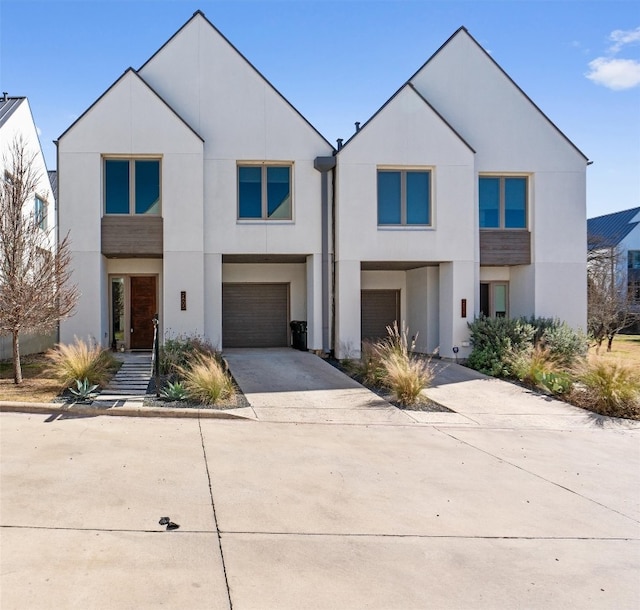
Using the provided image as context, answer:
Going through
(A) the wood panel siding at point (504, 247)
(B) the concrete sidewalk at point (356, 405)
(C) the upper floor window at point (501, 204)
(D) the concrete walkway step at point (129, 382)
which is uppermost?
(C) the upper floor window at point (501, 204)

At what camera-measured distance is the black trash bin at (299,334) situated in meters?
17.0

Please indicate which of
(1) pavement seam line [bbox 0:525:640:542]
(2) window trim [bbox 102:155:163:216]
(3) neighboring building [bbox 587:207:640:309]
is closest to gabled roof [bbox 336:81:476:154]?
(2) window trim [bbox 102:155:163:216]

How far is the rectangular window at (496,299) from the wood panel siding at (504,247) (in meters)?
1.45

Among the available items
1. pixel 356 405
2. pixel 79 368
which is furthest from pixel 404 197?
pixel 79 368

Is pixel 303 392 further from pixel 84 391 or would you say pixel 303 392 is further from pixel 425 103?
pixel 425 103

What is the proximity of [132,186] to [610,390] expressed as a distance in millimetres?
13236

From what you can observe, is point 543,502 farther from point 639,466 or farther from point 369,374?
point 369,374

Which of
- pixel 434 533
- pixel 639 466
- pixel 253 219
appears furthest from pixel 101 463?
pixel 253 219

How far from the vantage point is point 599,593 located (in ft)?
13.2

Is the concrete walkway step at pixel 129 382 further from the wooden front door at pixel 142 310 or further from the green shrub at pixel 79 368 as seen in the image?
the wooden front door at pixel 142 310

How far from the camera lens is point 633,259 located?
39.5 metres

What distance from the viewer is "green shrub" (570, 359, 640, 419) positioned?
1062 centimetres

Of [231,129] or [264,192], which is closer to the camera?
[231,129]

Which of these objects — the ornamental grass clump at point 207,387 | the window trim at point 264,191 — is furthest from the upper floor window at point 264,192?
the ornamental grass clump at point 207,387
